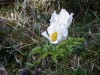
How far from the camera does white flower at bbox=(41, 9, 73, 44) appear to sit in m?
1.84

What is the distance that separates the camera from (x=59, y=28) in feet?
6.15

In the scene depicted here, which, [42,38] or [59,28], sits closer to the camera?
[59,28]

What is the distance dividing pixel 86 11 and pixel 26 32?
0.53 m

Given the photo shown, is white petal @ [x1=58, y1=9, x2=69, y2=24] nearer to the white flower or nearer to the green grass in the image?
the white flower

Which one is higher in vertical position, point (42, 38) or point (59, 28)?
point (59, 28)

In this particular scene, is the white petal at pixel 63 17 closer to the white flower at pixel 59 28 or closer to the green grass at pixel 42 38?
the white flower at pixel 59 28

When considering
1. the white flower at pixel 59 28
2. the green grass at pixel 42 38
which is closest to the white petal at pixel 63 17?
the white flower at pixel 59 28

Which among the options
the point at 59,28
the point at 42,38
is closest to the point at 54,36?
the point at 59,28

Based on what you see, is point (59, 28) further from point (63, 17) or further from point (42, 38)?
point (42, 38)

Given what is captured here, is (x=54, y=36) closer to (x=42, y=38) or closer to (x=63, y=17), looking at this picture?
(x=63, y=17)

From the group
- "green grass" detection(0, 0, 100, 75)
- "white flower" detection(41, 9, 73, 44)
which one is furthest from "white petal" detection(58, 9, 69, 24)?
"green grass" detection(0, 0, 100, 75)

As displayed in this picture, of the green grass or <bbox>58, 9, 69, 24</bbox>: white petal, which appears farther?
the green grass

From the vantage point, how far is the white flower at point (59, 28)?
1843mm

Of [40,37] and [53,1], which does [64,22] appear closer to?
[40,37]
